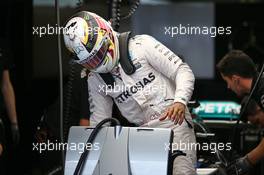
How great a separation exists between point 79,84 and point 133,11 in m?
0.35

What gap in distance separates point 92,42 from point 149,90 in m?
0.27

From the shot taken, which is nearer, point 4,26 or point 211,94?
point 211,94

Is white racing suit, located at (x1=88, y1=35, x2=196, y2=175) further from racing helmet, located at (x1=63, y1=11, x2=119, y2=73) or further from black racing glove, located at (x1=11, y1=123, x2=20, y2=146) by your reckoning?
black racing glove, located at (x1=11, y1=123, x2=20, y2=146)

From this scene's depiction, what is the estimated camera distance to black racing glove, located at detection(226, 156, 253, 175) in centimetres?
240

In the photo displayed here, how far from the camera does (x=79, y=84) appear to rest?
2.55 metres

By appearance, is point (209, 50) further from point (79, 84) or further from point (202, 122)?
point (79, 84)

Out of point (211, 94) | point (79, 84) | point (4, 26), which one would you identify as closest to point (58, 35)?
point (79, 84)

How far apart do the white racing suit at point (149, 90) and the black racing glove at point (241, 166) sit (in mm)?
169

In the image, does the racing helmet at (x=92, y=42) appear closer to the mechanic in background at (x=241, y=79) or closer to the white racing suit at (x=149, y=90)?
the white racing suit at (x=149, y=90)

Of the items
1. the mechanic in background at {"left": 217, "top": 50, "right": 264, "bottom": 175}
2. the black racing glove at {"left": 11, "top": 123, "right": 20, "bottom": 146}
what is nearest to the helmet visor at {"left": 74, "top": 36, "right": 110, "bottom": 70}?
the mechanic in background at {"left": 217, "top": 50, "right": 264, "bottom": 175}

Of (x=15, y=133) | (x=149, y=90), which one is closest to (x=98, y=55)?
(x=149, y=90)

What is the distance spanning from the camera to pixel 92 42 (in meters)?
2.20

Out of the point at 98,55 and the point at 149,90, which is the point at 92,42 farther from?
the point at 149,90

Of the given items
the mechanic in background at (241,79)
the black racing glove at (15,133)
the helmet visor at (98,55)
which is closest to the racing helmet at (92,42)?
the helmet visor at (98,55)
